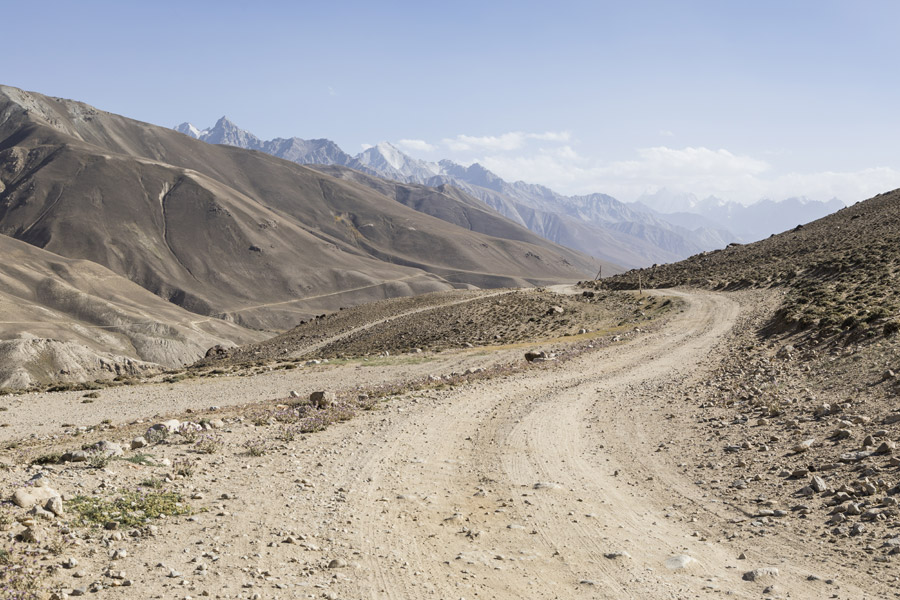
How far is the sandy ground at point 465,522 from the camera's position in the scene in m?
8.02

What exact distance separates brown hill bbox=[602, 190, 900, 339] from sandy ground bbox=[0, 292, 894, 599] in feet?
35.1

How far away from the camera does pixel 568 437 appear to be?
16188mm

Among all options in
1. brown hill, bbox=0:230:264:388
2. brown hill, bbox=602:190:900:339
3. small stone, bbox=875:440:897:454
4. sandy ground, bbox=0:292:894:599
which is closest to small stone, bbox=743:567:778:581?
sandy ground, bbox=0:292:894:599

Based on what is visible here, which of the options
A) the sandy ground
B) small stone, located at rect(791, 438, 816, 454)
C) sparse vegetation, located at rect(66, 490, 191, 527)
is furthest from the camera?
small stone, located at rect(791, 438, 816, 454)

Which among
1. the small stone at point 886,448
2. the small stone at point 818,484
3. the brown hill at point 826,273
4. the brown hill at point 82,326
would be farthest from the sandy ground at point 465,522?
the brown hill at point 82,326

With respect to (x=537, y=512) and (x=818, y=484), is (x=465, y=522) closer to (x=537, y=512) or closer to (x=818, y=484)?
(x=537, y=512)

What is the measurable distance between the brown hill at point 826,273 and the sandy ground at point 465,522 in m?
10.7

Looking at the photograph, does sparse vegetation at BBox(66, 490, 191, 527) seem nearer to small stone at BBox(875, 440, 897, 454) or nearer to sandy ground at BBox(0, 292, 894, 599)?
sandy ground at BBox(0, 292, 894, 599)

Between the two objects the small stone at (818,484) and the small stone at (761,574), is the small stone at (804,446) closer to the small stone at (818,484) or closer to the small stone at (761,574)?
the small stone at (818,484)

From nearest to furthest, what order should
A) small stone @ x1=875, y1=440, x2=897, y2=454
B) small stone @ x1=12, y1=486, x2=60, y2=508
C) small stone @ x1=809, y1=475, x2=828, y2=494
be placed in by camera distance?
1. small stone @ x1=12, y1=486, x2=60, y2=508
2. small stone @ x1=809, y1=475, x2=828, y2=494
3. small stone @ x1=875, y1=440, x2=897, y2=454

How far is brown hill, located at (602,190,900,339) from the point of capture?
24.5m

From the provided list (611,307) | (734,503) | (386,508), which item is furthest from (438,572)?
(611,307)

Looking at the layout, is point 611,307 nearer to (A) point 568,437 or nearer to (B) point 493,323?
(B) point 493,323

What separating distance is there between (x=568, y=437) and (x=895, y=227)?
5074 centimetres
